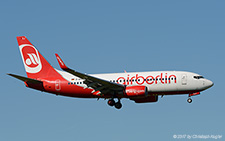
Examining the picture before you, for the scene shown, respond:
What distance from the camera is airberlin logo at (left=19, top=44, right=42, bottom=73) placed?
61031 mm

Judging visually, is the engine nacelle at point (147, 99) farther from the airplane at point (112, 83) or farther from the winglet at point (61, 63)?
the winglet at point (61, 63)

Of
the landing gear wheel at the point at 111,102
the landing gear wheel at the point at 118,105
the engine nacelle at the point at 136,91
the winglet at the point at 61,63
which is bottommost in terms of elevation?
the landing gear wheel at the point at 118,105

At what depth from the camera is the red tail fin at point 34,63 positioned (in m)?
60.3

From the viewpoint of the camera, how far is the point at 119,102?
57.6 metres

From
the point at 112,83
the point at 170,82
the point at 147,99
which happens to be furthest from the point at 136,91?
the point at 147,99

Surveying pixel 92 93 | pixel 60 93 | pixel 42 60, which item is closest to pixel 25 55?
pixel 42 60

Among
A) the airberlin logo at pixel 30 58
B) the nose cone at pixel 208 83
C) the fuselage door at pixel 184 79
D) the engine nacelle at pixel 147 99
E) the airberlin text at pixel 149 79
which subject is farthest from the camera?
the airberlin logo at pixel 30 58

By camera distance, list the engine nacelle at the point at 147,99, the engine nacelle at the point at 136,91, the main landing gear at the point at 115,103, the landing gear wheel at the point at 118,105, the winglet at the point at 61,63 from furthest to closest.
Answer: the engine nacelle at the point at 147,99 < the landing gear wheel at the point at 118,105 < the main landing gear at the point at 115,103 < the engine nacelle at the point at 136,91 < the winglet at the point at 61,63

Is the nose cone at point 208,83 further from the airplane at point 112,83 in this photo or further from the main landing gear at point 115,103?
the main landing gear at point 115,103

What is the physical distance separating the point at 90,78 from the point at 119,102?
22.2 ft

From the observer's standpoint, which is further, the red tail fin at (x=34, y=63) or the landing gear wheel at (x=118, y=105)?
the red tail fin at (x=34, y=63)

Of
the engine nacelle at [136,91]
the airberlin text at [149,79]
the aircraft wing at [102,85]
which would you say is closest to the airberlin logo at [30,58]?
the aircraft wing at [102,85]

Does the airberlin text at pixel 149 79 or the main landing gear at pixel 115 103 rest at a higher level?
the airberlin text at pixel 149 79

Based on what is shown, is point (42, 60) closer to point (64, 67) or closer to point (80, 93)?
point (80, 93)
